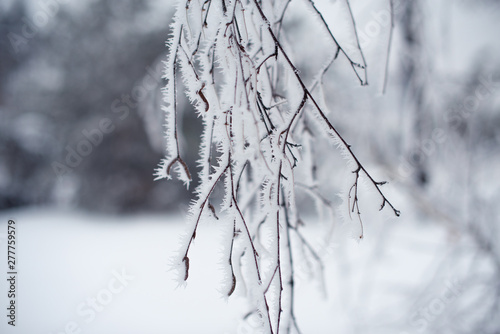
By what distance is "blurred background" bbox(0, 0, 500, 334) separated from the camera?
2.15 metres

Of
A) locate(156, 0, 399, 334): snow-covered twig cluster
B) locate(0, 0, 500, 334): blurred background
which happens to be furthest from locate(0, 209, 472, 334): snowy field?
locate(156, 0, 399, 334): snow-covered twig cluster

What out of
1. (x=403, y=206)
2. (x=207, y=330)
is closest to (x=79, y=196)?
(x=207, y=330)

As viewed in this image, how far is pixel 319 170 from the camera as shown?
8.18 ft

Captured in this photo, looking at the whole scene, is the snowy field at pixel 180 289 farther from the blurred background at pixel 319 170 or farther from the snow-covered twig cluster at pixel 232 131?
the snow-covered twig cluster at pixel 232 131

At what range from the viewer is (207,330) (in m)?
3.68

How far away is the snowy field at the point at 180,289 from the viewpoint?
258 centimetres

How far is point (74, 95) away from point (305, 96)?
10519 millimetres

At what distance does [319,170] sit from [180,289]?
110 inches

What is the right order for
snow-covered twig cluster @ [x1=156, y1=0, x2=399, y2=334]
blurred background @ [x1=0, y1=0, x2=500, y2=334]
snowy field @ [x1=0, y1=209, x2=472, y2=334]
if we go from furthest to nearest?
snowy field @ [x1=0, y1=209, x2=472, y2=334]
blurred background @ [x1=0, y1=0, x2=500, y2=334]
snow-covered twig cluster @ [x1=156, y1=0, x2=399, y2=334]

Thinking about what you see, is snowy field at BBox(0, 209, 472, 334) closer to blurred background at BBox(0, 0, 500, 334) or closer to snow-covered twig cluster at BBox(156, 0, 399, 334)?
blurred background at BBox(0, 0, 500, 334)

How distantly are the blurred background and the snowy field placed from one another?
0.03 meters

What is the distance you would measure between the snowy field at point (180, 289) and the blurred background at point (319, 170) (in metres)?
0.03

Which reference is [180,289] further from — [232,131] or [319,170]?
[232,131]

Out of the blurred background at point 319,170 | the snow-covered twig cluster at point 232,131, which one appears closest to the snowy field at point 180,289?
the blurred background at point 319,170
